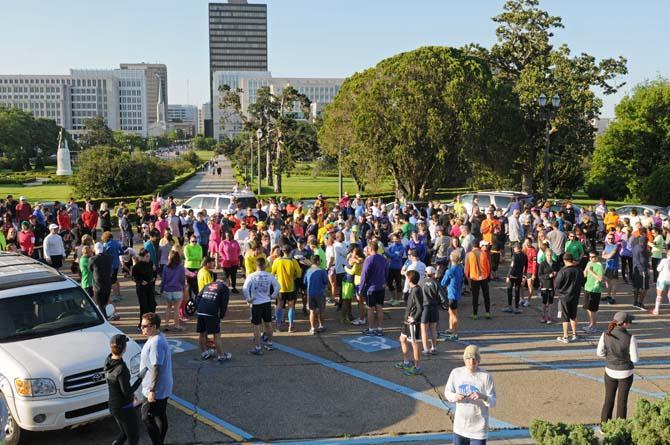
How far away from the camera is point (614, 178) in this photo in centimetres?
4684

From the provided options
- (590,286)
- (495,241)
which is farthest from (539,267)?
(495,241)

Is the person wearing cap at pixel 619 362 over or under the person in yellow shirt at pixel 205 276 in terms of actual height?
under

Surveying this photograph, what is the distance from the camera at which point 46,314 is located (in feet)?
27.8

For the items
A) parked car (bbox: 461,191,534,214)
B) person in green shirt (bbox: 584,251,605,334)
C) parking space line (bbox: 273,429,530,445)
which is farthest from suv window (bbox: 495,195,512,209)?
parking space line (bbox: 273,429,530,445)

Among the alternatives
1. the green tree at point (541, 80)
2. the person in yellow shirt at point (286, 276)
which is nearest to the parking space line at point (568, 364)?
the person in yellow shirt at point (286, 276)

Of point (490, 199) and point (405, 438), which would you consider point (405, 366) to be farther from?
point (490, 199)

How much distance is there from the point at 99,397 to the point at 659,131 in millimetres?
45802

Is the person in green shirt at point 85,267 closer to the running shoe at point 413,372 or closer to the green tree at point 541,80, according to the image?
the running shoe at point 413,372

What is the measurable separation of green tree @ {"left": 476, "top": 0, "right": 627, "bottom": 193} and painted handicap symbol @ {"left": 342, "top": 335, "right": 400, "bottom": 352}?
30866mm

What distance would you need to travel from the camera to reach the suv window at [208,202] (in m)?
23.3

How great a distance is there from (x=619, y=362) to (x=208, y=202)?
18013 millimetres

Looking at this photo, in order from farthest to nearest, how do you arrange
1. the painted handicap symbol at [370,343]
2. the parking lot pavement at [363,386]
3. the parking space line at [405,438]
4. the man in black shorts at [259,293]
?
1. the painted handicap symbol at [370,343]
2. the man in black shorts at [259,293]
3. the parking lot pavement at [363,386]
4. the parking space line at [405,438]

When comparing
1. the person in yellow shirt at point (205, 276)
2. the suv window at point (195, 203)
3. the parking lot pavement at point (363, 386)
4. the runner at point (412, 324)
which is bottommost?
the parking lot pavement at point (363, 386)

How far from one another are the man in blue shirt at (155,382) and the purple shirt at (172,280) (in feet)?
16.9
